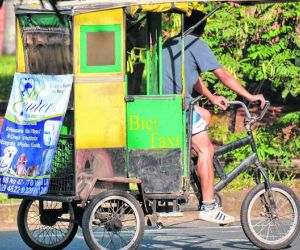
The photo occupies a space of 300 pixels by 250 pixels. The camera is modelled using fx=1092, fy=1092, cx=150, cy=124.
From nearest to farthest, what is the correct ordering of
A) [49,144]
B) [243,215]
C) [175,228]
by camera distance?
[49,144] < [243,215] < [175,228]

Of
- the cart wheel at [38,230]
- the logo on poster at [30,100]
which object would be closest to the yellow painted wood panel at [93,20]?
the logo on poster at [30,100]

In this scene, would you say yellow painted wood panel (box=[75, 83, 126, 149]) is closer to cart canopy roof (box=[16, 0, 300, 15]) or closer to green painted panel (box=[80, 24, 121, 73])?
green painted panel (box=[80, 24, 121, 73])

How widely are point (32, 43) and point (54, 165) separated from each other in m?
0.97

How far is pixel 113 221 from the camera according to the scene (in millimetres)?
8453

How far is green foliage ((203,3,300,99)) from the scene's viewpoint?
12.7 m

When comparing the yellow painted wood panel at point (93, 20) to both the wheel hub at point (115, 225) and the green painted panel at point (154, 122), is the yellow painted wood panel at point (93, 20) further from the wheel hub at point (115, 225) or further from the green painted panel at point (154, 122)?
the wheel hub at point (115, 225)

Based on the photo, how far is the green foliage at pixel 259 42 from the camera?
12.7 metres

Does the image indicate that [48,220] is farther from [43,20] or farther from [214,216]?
[43,20]

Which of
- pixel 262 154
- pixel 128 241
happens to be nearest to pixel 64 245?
pixel 128 241

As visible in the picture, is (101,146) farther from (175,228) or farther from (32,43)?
(175,228)

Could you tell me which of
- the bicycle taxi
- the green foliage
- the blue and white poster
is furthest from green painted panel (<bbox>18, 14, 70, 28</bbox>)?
the green foliage

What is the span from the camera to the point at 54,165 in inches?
332

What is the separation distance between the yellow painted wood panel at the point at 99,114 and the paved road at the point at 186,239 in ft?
5.11

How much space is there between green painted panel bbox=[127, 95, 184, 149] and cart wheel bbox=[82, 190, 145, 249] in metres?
0.43
